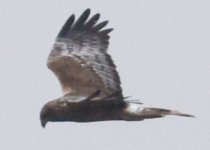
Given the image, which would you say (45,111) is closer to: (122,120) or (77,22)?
(122,120)

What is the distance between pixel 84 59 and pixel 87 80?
663mm

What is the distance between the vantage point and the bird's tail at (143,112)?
41.9 ft

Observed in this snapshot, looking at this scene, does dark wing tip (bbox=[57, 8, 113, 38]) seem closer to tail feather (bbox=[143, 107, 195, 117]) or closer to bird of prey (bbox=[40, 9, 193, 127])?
bird of prey (bbox=[40, 9, 193, 127])

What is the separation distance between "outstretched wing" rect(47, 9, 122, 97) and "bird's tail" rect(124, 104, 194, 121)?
0.29 meters

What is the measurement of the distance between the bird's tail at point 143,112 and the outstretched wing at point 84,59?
0.95 ft

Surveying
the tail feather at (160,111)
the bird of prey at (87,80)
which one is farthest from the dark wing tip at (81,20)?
the tail feather at (160,111)

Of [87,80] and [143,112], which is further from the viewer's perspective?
[87,80]

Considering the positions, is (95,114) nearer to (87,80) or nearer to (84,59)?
(87,80)

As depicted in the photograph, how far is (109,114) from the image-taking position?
1291 centimetres

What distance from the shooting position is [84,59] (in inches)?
576

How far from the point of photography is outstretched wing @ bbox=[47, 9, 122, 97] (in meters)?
13.9

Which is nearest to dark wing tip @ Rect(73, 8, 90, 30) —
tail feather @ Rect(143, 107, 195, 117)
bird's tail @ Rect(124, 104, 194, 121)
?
bird's tail @ Rect(124, 104, 194, 121)

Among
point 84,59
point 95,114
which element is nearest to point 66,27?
point 84,59

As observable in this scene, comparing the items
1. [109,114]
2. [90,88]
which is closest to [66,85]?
[90,88]
